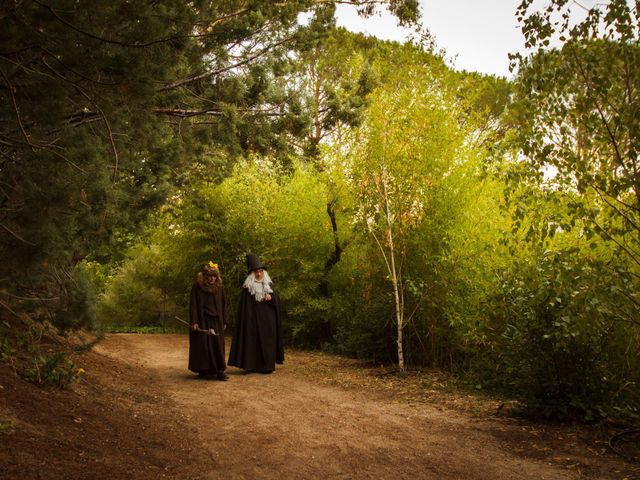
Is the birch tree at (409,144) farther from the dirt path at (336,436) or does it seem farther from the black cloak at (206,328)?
the black cloak at (206,328)

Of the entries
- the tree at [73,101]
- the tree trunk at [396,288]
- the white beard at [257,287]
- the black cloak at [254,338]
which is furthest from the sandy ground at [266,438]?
the white beard at [257,287]

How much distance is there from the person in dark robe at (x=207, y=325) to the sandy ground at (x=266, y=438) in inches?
40.0

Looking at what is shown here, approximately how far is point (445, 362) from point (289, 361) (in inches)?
125

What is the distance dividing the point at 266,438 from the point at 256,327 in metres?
4.72

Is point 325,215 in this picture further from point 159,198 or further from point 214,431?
point 214,431

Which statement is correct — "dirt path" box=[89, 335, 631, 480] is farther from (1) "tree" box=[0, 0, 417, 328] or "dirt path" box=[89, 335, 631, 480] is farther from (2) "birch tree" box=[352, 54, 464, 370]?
(2) "birch tree" box=[352, 54, 464, 370]

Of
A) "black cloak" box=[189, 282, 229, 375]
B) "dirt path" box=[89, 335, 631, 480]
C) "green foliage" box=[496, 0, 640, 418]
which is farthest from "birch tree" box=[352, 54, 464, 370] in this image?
"green foliage" box=[496, 0, 640, 418]

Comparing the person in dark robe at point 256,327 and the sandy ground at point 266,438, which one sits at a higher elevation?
the person in dark robe at point 256,327

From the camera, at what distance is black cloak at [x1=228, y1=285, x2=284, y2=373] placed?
32.2 ft

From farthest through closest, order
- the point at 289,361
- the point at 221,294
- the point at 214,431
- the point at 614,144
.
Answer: the point at 289,361 < the point at 221,294 < the point at 214,431 < the point at 614,144

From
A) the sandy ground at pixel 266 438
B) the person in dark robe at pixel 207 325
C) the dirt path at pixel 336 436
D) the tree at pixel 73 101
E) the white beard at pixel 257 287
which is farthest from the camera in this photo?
the white beard at pixel 257 287

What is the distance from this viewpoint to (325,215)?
1349 cm

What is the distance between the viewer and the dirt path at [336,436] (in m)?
4.42

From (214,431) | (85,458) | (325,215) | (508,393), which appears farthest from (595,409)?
(325,215)
